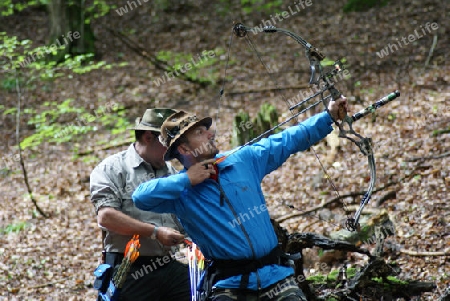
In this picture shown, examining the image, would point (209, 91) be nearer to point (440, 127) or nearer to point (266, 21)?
point (266, 21)

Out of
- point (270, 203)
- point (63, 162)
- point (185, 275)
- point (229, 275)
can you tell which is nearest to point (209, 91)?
point (63, 162)

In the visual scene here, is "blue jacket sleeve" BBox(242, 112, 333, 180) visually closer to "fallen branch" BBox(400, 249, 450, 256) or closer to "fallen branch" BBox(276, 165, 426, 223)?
"fallen branch" BBox(400, 249, 450, 256)

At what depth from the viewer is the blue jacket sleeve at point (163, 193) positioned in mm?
3217

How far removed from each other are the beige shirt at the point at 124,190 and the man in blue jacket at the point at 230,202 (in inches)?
30.8

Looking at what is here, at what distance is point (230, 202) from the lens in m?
3.24

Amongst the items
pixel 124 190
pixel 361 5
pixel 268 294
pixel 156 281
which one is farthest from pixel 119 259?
pixel 361 5

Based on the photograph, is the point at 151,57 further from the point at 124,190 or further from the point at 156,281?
the point at 156,281

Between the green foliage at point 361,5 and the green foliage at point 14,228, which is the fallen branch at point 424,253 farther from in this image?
the green foliage at point 361,5

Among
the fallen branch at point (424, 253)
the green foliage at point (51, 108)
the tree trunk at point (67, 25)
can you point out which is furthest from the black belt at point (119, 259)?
the tree trunk at point (67, 25)

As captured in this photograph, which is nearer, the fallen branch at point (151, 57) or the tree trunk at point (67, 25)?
Answer: the fallen branch at point (151, 57)

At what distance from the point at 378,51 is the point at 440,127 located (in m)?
5.32

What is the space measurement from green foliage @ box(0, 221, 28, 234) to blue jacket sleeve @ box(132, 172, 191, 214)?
717 cm

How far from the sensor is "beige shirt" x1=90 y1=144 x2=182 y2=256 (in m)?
4.11

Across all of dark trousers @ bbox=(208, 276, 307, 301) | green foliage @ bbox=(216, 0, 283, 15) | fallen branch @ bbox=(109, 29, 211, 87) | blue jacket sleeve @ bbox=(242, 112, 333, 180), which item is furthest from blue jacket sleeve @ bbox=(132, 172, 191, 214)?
green foliage @ bbox=(216, 0, 283, 15)
